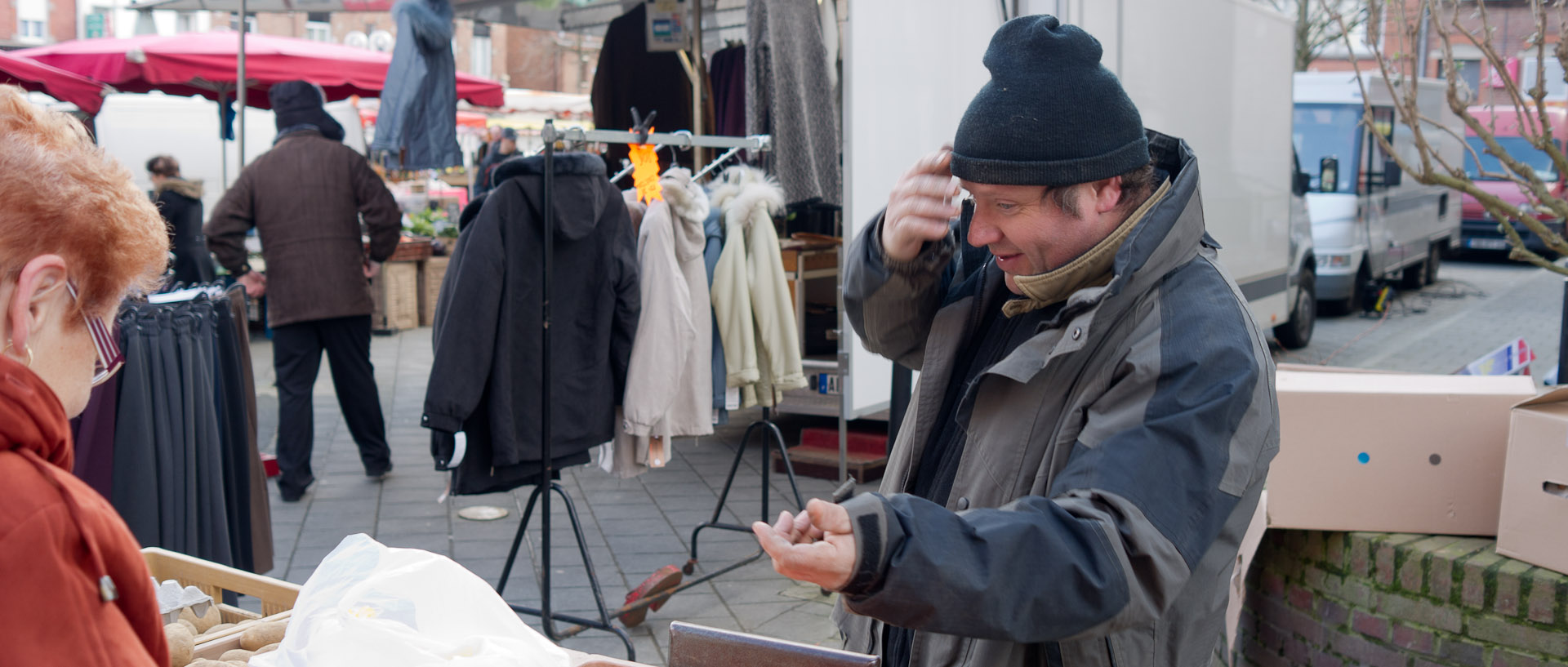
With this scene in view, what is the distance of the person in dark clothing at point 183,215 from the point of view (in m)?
9.79

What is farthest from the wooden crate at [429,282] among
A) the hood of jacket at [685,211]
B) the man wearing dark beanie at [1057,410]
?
the man wearing dark beanie at [1057,410]

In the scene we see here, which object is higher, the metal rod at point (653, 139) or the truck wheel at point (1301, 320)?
the metal rod at point (653, 139)

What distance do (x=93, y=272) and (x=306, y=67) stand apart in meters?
8.91

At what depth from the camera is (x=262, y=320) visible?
12.7 meters

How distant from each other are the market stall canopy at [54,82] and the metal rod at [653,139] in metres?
5.01

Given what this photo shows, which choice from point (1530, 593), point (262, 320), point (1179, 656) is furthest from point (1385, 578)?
point (262, 320)

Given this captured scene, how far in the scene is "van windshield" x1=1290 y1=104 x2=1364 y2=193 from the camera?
488 inches

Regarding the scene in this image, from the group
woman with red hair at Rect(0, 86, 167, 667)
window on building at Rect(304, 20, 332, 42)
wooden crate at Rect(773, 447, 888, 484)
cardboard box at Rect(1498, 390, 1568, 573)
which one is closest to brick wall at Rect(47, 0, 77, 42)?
window on building at Rect(304, 20, 332, 42)

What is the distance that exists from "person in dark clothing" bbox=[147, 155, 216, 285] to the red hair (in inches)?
361

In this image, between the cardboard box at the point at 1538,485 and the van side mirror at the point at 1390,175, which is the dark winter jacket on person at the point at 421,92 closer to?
the cardboard box at the point at 1538,485

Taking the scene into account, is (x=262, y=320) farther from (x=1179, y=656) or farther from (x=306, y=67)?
(x=1179, y=656)

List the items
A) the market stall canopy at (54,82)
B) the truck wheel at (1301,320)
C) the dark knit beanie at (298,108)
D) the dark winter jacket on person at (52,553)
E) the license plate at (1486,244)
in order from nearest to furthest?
1. the dark winter jacket on person at (52,553)
2. the dark knit beanie at (298,108)
3. the market stall canopy at (54,82)
4. the truck wheel at (1301,320)
5. the license plate at (1486,244)

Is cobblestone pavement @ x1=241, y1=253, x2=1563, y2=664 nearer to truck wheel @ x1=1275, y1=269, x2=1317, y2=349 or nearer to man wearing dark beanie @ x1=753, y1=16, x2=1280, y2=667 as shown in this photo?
truck wheel @ x1=1275, y1=269, x2=1317, y2=349

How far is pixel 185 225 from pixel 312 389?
4528 millimetres
